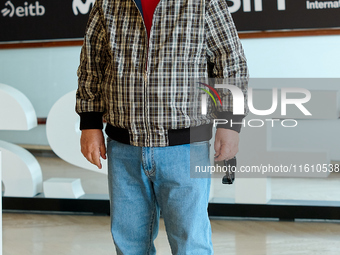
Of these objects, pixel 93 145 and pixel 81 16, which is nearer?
pixel 93 145

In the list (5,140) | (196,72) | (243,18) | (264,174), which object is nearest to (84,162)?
(5,140)

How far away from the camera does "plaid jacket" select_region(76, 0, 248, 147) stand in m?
1.08

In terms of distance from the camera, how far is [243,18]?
2.43 m

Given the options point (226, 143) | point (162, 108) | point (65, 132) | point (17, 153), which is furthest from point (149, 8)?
point (17, 153)

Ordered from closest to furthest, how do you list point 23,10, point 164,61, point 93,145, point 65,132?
1. point 164,61
2. point 93,145
3. point 65,132
4. point 23,10

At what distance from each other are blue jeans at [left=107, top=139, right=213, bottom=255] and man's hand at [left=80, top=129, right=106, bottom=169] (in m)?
0.05

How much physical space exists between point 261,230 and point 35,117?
1.46 metres

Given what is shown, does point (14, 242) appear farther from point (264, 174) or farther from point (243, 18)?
point (243, 18)

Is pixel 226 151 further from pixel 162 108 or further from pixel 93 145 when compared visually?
pixel 93 145

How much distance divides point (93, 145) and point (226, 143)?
0.37m

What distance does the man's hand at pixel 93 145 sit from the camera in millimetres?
1216

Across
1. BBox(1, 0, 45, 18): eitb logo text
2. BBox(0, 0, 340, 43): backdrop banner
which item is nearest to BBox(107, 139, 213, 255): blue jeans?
BBox(0, 0, 340, 43): backdrop banner

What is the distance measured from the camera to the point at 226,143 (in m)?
1.15

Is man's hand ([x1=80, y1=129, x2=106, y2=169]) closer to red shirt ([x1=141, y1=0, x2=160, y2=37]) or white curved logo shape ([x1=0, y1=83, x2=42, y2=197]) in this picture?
red shirt ([x1=141, y1=0, x2=160, y2=37])
